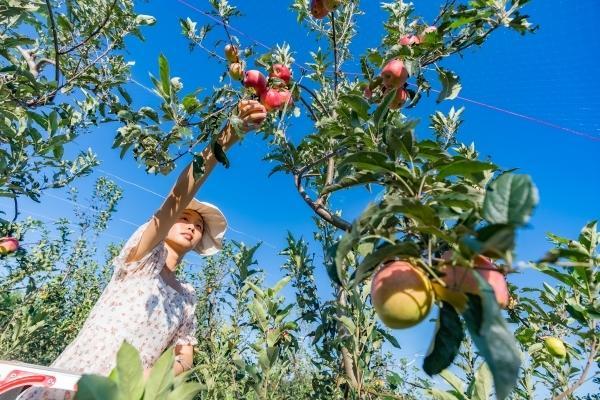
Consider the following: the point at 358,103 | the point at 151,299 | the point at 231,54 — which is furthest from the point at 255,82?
the point at 151,299

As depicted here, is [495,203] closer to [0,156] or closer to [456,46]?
[456,46]

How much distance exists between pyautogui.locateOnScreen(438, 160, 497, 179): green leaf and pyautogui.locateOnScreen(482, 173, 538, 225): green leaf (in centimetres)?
15

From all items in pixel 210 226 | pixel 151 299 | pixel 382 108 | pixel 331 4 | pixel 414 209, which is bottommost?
pixel 151 299

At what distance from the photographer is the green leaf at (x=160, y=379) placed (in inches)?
28.5

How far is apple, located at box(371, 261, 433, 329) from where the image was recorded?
0.65 metres

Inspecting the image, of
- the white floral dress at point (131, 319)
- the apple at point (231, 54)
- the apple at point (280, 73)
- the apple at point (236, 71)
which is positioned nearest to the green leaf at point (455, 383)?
the white floral dress at point (131, 319)

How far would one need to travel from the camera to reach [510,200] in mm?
503

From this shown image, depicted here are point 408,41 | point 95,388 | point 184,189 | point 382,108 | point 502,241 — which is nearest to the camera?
point 502,241

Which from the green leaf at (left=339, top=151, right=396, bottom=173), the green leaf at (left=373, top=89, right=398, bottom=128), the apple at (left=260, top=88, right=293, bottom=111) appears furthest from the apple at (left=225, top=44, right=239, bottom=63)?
the green leaf at (left=339, top=151, right=396, bottom=173)

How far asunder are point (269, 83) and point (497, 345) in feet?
4.68

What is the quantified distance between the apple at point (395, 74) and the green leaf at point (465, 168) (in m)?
0.67

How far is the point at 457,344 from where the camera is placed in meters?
0.59

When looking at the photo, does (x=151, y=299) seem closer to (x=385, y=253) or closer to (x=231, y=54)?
(x=231, y=54)

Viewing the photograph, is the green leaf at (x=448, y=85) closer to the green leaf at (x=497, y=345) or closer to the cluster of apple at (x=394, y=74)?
the cluster of apple at (x=394, y=74)
